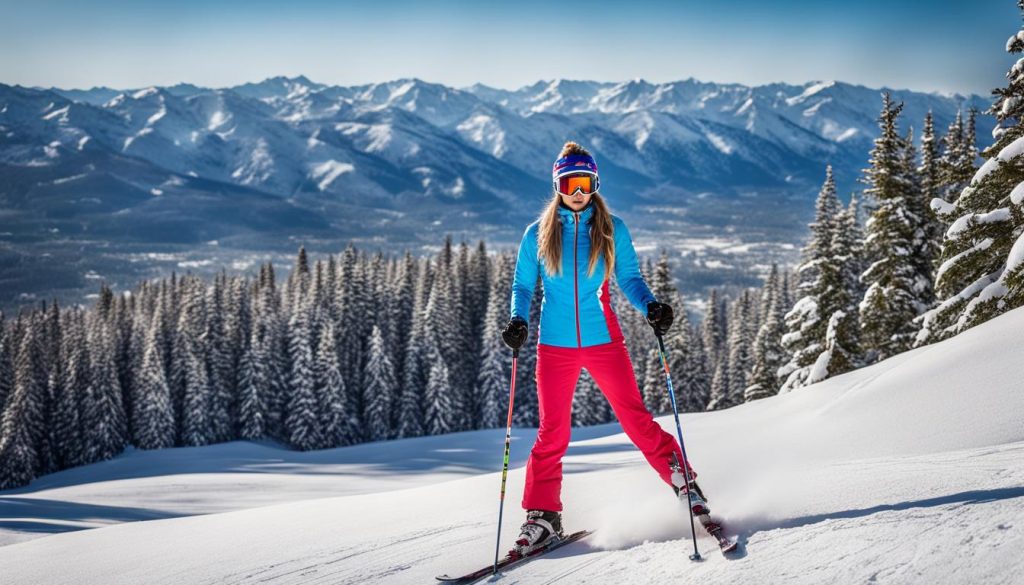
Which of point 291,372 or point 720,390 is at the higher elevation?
point 291,372

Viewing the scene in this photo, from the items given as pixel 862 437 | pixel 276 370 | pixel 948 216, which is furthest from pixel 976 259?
pixel 276 370

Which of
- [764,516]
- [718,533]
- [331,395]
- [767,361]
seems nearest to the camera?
[718,533]

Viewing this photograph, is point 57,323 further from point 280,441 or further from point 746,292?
point 746,292

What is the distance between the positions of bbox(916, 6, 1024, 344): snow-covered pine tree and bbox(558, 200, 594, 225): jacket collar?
9.61 m

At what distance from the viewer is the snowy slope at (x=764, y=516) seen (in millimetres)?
3846

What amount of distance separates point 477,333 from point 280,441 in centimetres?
1955

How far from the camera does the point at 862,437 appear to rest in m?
6.50

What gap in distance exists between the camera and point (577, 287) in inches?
219

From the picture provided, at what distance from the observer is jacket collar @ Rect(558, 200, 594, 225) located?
5.61 metres

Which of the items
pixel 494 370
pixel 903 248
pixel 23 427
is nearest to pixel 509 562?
pixel 903 248

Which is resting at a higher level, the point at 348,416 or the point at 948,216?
the point at 948,216

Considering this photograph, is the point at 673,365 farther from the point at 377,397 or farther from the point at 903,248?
the point at 377,397

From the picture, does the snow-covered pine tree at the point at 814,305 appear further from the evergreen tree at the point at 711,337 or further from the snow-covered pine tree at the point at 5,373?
the snow-covered pine tree at the point at 5,373

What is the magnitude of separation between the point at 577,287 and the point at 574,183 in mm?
841
